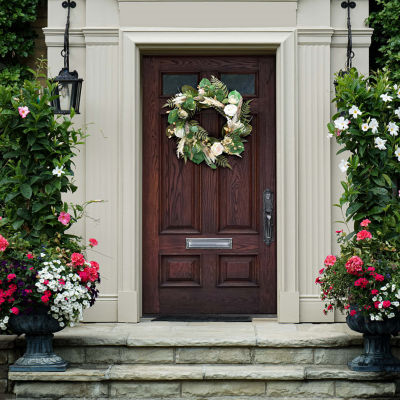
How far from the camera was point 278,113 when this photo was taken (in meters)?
7.09

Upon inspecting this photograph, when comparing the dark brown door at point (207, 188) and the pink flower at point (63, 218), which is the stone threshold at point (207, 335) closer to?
the dark brown door at point (207, 188)

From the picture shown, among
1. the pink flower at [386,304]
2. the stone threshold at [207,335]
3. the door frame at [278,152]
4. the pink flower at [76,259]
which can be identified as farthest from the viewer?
the door frame at [278,152]

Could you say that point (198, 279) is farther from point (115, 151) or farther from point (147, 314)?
point (115, 151)

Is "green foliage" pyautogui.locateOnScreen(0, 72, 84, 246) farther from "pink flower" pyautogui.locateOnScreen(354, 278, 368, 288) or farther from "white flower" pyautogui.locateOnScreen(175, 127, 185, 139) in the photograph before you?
"pink flower" pyautogui.locateOnScreen(354, 278, 368, 288)

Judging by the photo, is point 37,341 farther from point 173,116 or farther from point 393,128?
point 393,128

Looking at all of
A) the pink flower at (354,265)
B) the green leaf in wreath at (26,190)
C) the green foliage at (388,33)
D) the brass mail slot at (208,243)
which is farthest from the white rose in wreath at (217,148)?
the pink flower at (354,265)

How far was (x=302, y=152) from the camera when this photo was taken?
7.05m

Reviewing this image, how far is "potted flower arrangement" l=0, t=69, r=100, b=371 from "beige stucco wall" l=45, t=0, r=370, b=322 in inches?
16.2

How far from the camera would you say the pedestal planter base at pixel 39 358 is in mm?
5855

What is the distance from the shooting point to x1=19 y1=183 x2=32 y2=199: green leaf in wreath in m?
6.34

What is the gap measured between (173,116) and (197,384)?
2.37m

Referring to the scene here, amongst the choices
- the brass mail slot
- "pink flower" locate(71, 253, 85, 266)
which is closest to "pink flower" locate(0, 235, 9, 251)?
"pink flower" locate(71, 253, 85, 266)

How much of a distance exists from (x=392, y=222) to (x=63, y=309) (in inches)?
94.9

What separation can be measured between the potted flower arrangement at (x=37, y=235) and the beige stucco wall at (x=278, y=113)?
411mm
